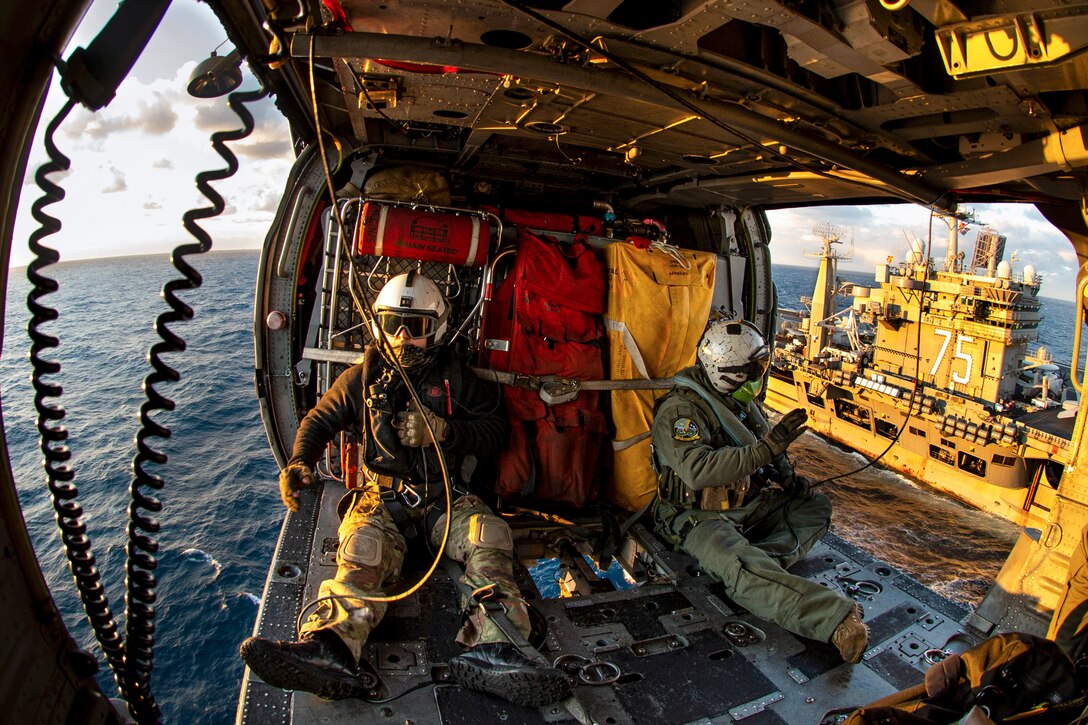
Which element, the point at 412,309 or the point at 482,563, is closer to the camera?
the point at 482,563

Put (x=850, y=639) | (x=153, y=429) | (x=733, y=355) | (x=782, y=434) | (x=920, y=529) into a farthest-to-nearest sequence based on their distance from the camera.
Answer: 1. (x=920, y=529)
2. (x=733, y=355)
3. (x=782, y=434)
4. (x=850, y=639)
5. (x=153, y=429)

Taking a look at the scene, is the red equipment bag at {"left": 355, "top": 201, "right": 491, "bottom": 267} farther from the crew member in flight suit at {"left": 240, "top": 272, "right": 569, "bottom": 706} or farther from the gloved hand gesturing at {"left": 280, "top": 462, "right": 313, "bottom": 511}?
the gloved hand gesturing at {"left": 280, "top": 462, "right": 313, "bottom": 511}

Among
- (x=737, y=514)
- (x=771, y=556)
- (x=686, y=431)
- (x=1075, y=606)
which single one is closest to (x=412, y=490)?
(x=686, y=431)

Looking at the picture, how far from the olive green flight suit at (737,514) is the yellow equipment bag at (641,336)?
18.7 inches

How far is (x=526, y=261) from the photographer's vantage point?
5383 millimetres

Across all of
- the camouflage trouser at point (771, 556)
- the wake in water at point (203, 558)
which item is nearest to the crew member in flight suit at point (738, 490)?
the camouflage trouser at point (771, 556)

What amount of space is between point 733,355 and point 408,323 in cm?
243

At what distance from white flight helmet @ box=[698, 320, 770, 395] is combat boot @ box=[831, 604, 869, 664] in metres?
1.72

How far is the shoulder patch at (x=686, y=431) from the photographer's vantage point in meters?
4.45

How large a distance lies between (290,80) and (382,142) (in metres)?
1.27

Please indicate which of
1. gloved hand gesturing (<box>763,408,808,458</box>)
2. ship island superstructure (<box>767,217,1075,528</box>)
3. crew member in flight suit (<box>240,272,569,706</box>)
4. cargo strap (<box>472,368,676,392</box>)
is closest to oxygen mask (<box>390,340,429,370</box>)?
crew member in flight suit (<box>240,272,569,706</box>)

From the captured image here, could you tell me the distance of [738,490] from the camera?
4.71 metres

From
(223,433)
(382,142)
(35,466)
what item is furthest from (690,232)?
(35,466)

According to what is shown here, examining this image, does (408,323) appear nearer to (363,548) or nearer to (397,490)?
(397,490)
